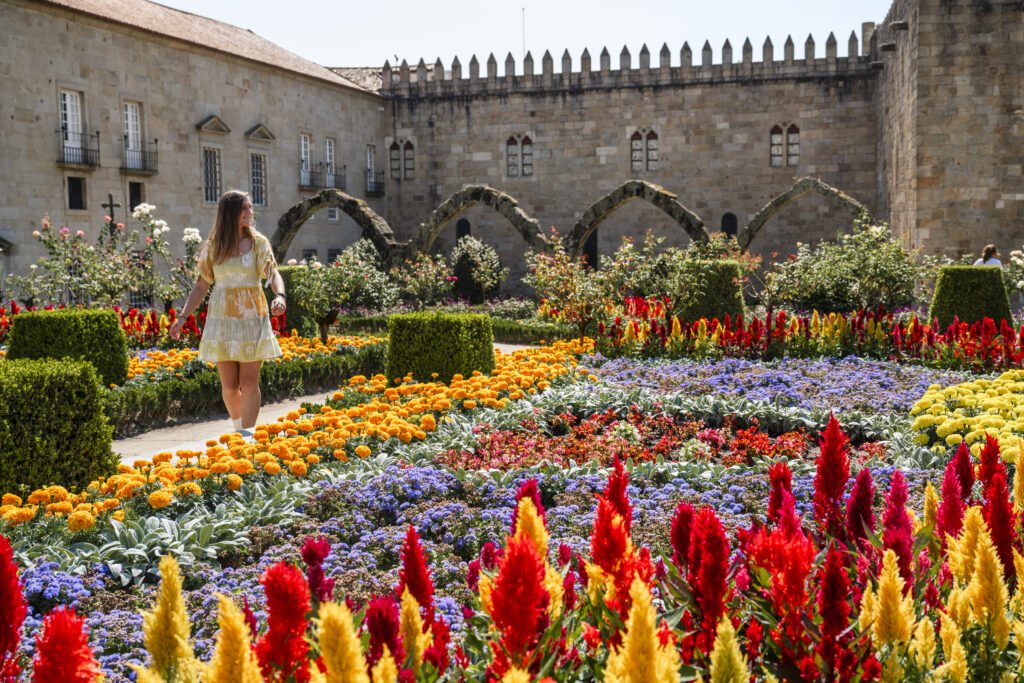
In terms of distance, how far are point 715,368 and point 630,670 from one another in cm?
733

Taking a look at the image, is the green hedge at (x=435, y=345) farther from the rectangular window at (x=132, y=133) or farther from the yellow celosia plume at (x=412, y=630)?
the rectangular window at (x=132, y=133)

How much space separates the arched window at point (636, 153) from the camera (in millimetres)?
26031

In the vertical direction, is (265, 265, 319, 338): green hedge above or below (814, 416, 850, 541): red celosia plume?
above

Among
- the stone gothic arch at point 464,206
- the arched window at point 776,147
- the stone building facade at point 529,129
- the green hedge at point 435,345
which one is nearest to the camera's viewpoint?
the green hedge at point 435,345

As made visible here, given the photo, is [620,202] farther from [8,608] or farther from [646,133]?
[8,608]

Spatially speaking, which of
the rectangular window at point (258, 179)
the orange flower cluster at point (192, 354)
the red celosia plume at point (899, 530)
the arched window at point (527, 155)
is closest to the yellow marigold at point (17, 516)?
the red celosia plume at point (899, 530)

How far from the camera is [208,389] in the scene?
30.2 ft

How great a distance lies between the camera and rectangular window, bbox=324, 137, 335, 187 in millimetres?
26219

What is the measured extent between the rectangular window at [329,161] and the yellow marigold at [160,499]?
23.0m

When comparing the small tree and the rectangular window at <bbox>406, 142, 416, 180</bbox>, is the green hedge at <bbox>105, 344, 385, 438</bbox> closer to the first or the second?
the small tree

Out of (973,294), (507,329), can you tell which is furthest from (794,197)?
(973,294)

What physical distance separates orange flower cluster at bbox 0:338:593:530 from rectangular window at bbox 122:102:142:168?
14928mm

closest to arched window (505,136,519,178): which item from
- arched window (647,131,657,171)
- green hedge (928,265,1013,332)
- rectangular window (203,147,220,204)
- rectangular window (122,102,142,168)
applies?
arched window (647,131,657,171)

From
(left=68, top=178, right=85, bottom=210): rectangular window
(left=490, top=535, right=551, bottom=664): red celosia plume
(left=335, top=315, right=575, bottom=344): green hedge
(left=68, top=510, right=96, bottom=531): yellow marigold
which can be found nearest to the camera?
(left=490, top=535, right=551, bottom=664): red celosia plume
